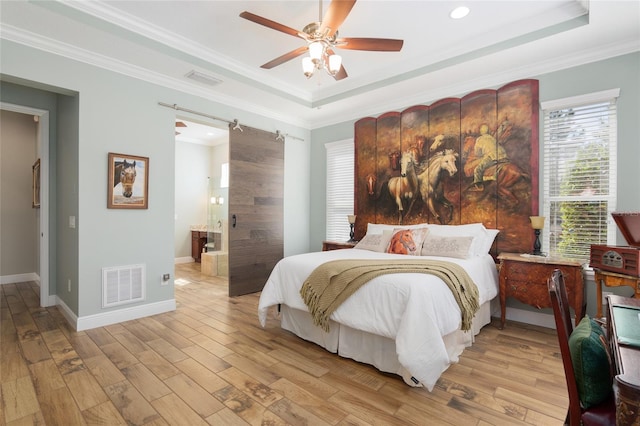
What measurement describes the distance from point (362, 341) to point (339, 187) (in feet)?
10.5

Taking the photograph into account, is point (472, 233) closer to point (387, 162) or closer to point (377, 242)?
point (377, 242)

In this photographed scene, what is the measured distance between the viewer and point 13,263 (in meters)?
5.27

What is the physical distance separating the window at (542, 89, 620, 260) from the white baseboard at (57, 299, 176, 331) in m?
4.48

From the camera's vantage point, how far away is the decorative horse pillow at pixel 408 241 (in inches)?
142

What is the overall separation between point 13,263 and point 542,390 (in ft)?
24.2

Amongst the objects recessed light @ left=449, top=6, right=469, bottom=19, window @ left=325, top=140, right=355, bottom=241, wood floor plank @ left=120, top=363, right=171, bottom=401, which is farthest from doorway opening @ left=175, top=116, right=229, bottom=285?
recessed light @ left=449, top=6, right=469, bottom=19

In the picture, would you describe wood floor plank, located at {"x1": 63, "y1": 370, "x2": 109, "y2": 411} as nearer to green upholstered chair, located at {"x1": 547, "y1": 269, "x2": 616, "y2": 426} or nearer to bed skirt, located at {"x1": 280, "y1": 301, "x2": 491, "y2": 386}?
bed skirt, located at {"x1": 280, "y1": 301, "x2": 491, "y2": 386}

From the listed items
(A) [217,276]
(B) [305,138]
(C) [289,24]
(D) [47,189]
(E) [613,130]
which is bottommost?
(A) [217,276]

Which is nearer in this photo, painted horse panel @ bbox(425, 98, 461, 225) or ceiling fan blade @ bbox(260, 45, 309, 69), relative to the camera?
ceiling fan blade @ bbox(260, 45, 309, 69)

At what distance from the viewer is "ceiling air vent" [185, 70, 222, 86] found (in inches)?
147

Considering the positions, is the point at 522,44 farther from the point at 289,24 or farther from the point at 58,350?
the point at 58,350

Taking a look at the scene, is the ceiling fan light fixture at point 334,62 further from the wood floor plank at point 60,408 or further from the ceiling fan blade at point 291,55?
the wood floor plank at point 60,408

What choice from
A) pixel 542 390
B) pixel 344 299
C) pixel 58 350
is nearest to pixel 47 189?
pixel 58 350

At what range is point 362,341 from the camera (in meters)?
2.53
